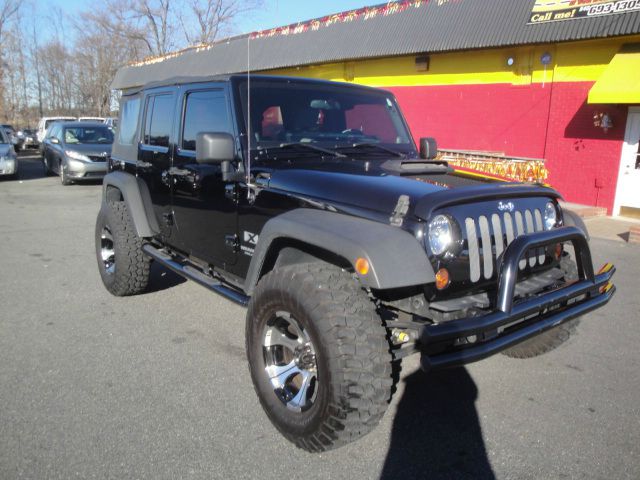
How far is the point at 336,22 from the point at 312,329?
53.2 feet

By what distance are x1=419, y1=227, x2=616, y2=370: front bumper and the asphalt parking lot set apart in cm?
66

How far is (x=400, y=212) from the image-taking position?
2.55 m

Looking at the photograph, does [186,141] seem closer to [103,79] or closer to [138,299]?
[138,299]

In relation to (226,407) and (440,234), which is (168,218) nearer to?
(226,407)

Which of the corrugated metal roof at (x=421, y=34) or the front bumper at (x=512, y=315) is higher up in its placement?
the corrugated metal roof at (x=421, y=34)

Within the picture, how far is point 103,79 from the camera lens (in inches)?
1718

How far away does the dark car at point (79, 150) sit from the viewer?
13.9 meters

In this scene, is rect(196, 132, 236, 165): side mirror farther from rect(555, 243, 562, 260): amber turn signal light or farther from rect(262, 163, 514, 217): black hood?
rect(555, 243, 562, 260): amber turn signal light

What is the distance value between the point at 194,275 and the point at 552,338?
2.62m

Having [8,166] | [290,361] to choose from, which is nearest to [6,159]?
[8,166]

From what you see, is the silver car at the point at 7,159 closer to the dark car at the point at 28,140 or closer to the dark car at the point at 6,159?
the dark car at the point at 6,159

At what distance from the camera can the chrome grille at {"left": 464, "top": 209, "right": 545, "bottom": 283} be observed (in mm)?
2680

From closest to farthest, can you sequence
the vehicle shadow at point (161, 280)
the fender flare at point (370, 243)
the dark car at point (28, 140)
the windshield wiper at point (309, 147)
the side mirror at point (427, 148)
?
1. the fender flare at point (370, 243)
2. the windshield wiper at point (309, 147)
3. the side mirror at point (427, 148)
4. the vehicle shadow at point (161, 280)
5. the dark car at point (28, 140)

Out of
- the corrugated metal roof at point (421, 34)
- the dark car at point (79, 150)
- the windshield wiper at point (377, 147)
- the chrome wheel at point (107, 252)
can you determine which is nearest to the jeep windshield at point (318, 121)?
the windshield wiper at point (377, 147)
